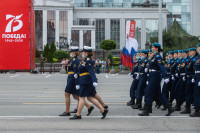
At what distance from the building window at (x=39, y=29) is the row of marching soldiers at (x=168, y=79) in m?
59.8

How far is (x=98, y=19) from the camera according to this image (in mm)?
75750

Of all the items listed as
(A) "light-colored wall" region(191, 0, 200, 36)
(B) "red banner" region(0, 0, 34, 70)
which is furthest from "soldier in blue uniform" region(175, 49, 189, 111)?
(A) "light-colored wall" region(191, 0, 200, 36)

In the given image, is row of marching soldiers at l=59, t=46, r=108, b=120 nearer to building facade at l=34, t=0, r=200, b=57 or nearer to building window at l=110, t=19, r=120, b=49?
building facade at l=34, t=0, r=200, b=57

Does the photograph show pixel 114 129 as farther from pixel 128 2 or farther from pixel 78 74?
pixel 128 2

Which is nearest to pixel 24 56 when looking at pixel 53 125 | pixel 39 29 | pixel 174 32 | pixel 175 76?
pixel 175 76

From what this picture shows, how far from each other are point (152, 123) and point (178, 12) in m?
78.8

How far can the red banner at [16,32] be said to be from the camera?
1794 centimetres

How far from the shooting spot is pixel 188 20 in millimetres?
84688

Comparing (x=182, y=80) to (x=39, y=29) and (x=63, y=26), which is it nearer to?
(x=63, y=26)

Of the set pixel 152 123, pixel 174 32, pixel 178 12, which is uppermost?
pixel 178 12

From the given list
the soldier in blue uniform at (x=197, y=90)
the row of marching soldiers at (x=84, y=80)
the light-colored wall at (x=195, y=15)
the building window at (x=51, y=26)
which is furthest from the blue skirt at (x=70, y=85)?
the light-colored wall at (x=195, y=15)

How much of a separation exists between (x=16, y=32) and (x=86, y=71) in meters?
9.75

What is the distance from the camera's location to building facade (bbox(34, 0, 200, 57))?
233 ft

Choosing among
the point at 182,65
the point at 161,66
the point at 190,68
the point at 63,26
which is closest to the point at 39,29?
the point at 63,26
